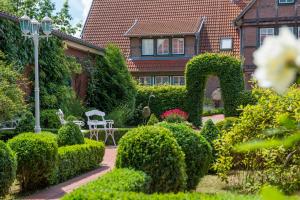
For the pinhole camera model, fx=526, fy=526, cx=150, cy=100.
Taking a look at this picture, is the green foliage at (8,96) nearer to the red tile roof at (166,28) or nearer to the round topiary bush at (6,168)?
the round topiary bush at (6,168)

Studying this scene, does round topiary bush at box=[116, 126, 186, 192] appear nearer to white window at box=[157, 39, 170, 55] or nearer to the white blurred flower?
the white blurred flower

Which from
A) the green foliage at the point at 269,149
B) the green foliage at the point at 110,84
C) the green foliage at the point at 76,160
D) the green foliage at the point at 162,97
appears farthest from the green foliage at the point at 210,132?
the green foliage at the point at 110,84

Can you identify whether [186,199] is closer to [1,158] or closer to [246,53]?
[1,158]

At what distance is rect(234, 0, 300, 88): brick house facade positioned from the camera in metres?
28.0

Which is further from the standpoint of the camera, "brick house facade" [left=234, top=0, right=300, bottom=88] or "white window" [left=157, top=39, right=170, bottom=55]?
"white window" [left=157, top=39, right=170, bottom=55]

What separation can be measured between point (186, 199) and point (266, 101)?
4040 millimetres

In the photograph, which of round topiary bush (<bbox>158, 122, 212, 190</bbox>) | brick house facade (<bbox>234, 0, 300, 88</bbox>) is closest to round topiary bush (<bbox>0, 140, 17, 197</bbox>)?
round topiary bush (<bbox>158, 122, 212, 190</bbox>)

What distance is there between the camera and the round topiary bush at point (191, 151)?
27.6 feet

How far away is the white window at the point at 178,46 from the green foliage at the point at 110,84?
6834 millimetres

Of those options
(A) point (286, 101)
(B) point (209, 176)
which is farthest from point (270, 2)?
(A) point (286, 101)

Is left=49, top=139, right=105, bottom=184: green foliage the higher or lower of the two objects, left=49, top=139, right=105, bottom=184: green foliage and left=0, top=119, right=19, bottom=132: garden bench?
the lower

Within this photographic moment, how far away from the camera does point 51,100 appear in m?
18.0

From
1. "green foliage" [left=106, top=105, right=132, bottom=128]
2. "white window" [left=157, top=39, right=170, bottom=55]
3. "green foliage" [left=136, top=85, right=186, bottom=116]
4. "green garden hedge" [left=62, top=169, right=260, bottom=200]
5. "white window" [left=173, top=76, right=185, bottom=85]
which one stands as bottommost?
"green garden hedge" [left=62, top=169, right=260, bottom=200]

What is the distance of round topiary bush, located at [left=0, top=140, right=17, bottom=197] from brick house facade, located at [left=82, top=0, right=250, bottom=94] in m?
22.9
